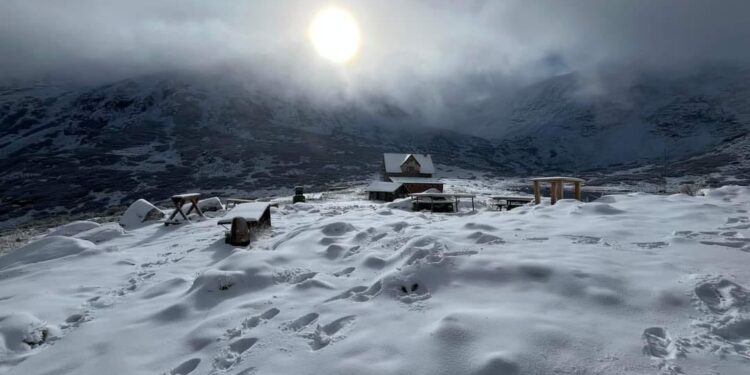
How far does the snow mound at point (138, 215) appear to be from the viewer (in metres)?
19.9

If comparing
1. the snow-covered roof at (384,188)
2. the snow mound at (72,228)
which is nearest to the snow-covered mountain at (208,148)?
the snow-covered roof at (384,188)

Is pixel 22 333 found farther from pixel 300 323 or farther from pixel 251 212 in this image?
pixel 251 212

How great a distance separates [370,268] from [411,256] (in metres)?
1.09

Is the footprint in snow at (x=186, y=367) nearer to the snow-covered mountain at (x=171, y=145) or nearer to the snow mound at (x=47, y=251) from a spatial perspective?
the snow mound at (x=47, y=251)

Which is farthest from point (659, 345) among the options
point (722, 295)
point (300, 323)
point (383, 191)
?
point (383, 191)

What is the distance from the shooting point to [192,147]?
389ft

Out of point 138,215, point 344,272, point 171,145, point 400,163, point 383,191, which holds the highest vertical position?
point 171,145

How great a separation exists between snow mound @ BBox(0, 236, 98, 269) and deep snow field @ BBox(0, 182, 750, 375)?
4.48ft

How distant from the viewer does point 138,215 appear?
20.2 m

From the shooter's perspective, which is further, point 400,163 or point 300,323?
Result: point 400,163

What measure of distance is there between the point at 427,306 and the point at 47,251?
13.2 metres

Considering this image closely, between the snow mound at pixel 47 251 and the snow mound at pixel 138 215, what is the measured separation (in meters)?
6.85

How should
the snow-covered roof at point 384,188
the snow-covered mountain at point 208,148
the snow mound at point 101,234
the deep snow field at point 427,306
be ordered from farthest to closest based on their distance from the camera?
the snow-covered mountain at point 208,148 < the snow-covered roof at point 384,188 < the snow mound at point 101,234 < the deep snow field at point 427,306

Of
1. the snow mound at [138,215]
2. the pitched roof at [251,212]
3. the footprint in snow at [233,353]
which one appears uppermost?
the pitched roof at [251,212]
